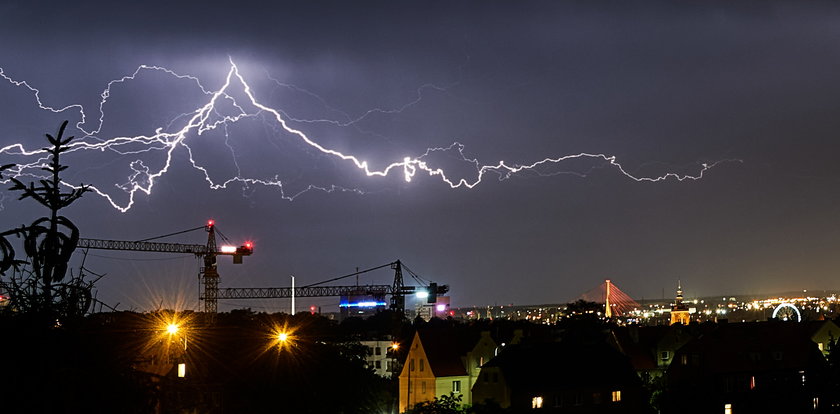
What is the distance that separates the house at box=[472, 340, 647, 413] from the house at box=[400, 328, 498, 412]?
19.1ft

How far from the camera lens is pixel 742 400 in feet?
158

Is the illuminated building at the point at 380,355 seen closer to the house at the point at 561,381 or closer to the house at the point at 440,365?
the house at the point at 440,365

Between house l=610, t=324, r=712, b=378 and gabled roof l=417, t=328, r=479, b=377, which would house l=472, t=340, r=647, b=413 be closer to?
gabled roof l=417, t=328, r=479, b=377

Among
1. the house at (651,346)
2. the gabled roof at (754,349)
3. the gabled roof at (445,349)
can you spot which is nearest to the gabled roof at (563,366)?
the gabled roof at (754,349)

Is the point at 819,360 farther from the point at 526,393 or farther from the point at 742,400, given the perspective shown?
the point at 526,393

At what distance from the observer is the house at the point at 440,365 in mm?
51750

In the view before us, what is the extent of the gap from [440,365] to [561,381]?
33.3ft

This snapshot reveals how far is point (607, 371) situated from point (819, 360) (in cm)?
1336

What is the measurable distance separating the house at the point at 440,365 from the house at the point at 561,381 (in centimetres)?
582

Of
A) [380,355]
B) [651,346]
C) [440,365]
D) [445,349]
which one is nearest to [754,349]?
[651,346]

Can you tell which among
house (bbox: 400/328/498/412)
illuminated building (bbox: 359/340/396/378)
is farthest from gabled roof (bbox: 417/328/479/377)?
illuminated building (bbox: 359/340/396/378)

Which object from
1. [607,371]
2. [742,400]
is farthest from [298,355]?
[742,400]

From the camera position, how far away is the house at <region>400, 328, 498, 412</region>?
170 ft

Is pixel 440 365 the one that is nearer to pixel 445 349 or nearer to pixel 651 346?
pixel 445 349
